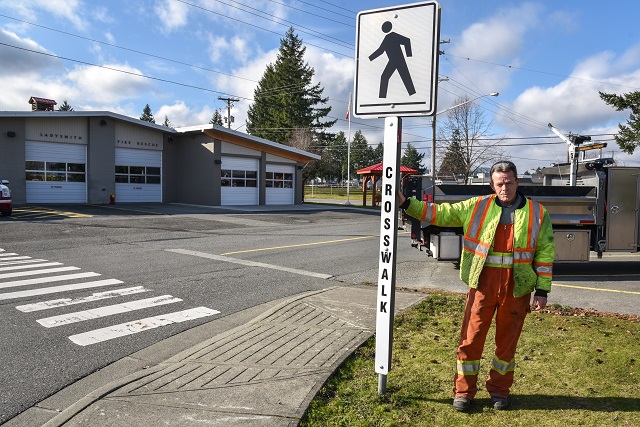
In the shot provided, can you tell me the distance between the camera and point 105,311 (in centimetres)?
641

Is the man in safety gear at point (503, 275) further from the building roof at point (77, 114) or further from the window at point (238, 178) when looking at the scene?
the window at point (238, 178)

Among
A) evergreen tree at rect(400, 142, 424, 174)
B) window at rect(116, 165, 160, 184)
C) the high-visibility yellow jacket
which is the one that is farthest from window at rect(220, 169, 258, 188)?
evergreen tree at rect(400, 142, 424, 174)

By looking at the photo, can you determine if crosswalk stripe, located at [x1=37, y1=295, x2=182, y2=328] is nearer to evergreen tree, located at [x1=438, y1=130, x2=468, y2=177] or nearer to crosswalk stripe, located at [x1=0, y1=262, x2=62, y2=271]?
crosswalk stripe, located at [x1=0, y1=262, x2=62, y2=271]

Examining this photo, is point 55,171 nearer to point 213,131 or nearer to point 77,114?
point 77,114

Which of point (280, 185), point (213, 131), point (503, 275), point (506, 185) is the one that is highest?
point (213, 131)

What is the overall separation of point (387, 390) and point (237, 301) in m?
3.74

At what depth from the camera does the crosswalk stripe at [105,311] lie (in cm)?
592

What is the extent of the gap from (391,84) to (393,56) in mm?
202

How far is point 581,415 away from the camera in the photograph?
3445 mm

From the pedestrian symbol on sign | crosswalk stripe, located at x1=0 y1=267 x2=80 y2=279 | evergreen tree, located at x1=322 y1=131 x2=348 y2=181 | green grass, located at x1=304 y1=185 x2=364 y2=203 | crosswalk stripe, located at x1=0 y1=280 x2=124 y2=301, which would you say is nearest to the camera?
the pedestrian symbol on sign

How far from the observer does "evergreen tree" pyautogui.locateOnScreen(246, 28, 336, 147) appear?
2699 inches

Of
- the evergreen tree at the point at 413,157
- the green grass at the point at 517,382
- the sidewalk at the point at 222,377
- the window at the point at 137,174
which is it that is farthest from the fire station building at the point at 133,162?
the evergreen tree at the point at 413,157

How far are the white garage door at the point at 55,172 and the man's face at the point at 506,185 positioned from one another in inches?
1156


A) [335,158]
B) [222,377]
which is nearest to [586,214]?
[222,377]
